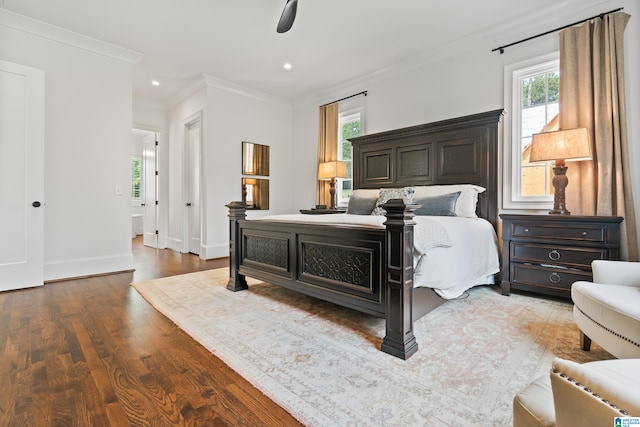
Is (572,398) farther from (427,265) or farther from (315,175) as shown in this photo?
(315,175)

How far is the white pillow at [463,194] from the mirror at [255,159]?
318 cm

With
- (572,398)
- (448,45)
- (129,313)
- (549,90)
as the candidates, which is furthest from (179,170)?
(572,398)

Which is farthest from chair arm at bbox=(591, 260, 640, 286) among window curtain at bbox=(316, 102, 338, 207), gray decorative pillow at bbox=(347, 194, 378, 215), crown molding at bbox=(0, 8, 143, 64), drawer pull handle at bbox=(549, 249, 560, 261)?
crown molding at bbox=(0, 8, 143, 64)

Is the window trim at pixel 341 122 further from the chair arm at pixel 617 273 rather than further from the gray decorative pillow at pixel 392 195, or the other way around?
the chair arm at pixel 617 273

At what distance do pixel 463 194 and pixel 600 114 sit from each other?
1332 millimetres

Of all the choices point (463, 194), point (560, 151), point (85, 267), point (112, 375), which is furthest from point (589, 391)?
point (85, 267)

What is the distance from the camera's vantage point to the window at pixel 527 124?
3.21 metres

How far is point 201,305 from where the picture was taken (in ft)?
8.71

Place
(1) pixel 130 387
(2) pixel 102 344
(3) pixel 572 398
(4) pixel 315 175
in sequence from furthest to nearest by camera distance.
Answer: (4) pixel 315 175 < (2) pixel 102 344 < (1) pixel 130 387 < (3) pixel 572 398

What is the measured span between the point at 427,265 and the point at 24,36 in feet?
16.0

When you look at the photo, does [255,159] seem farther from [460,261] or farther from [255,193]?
[460,261]

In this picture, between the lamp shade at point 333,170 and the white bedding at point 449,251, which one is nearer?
the white bedding at point 449,251

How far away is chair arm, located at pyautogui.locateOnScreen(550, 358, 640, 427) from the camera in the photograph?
1.68ft

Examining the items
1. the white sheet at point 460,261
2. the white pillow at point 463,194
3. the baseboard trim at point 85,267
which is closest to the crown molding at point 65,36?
the baseboard trim at point 85,267
